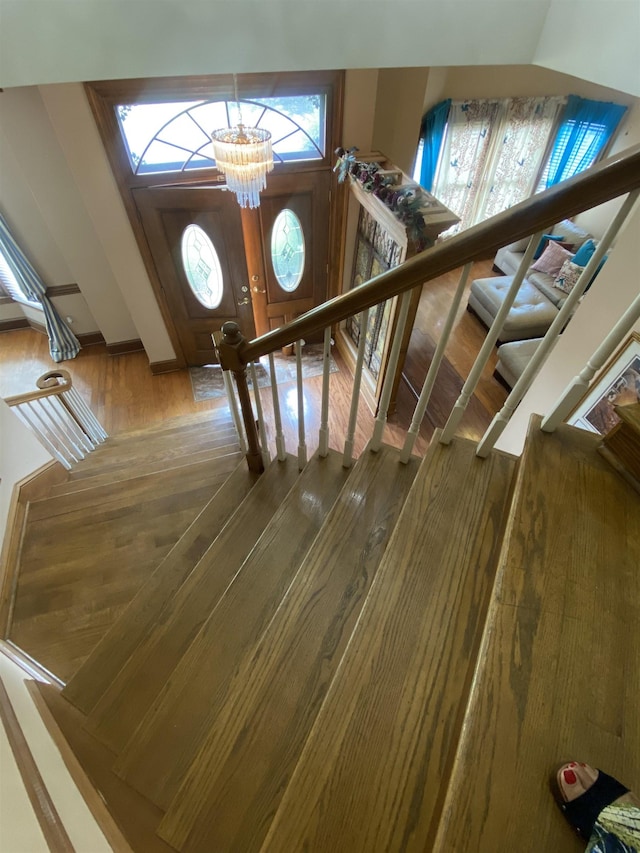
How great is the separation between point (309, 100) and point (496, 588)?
362cm

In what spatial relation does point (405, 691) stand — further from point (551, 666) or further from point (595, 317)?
point (595, 317)

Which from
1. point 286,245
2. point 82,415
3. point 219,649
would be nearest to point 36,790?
point 219,649

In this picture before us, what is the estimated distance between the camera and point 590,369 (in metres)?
0.93

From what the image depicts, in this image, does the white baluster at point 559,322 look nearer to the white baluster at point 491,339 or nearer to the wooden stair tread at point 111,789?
the white baluster at point 491,339

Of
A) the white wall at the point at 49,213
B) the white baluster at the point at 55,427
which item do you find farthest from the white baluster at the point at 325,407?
the white wall at the point at 49,213

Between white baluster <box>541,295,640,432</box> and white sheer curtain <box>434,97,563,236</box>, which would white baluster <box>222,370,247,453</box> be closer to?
white baluster <box>541,295,640,432</box>

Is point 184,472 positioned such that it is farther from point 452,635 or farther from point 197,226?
point 197,226

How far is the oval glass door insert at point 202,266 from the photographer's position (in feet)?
12.1

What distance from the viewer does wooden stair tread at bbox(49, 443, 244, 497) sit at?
2.34 m

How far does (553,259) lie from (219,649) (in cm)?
601

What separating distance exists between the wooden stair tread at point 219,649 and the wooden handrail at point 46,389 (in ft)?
5.96

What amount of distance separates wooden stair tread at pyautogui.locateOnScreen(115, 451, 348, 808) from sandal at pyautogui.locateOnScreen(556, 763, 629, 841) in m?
0.85

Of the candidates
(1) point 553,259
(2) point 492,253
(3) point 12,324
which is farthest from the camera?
(1) point 553,259

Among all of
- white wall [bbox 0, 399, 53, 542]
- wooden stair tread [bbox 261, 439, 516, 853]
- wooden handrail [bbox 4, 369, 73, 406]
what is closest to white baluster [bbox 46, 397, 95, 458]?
wooden handrail [bbox 4, 369, 73, 406]
